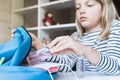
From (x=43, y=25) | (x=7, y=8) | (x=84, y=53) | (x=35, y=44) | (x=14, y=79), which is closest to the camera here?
(x=14, y=79)

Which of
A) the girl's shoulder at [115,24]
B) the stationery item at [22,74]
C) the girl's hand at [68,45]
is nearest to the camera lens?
the stationery item at [22,74]

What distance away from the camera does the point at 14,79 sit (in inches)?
17.1

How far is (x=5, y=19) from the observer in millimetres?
1765

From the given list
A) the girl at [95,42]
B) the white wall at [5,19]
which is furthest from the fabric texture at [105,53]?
the white wall at [5,19]

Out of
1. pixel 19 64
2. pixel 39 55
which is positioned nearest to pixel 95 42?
pixel 39 55

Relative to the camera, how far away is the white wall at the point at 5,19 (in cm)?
172

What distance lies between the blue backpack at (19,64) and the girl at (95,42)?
3.8 inches

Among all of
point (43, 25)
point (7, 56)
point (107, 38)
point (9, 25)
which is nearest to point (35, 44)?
point (7, 56)

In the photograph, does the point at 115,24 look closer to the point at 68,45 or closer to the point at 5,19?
the point at 68,45

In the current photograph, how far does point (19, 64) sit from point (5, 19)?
1.34m

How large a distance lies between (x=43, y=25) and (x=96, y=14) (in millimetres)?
811

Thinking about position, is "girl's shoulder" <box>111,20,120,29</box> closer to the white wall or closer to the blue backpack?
the blue backpack

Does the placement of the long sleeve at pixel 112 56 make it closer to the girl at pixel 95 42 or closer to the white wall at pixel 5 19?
the girl at pixel 95 42

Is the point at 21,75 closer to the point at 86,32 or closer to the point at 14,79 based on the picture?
the point at 14,79
